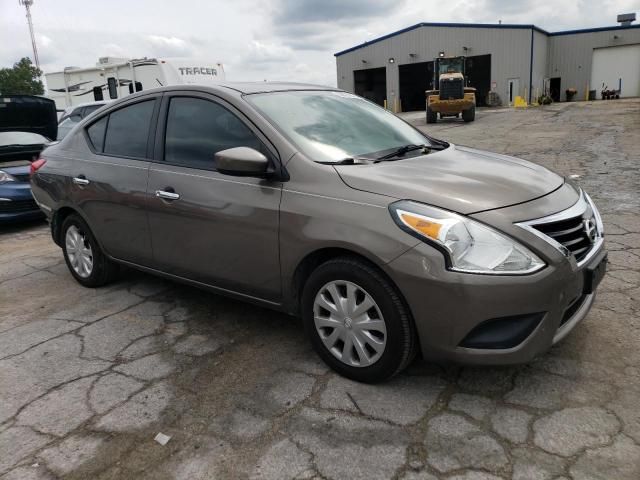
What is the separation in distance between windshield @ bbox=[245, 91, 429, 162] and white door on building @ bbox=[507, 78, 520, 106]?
32667 mm

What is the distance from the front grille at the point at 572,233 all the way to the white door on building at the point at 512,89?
110 ft

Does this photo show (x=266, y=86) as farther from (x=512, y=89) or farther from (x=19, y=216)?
(x=512, y=89)

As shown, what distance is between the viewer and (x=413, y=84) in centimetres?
4022

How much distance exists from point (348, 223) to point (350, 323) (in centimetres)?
52

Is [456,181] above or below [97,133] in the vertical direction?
below

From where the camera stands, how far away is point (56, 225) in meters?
4.67

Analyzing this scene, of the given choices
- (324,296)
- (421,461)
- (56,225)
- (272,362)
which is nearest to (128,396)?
(272,362)

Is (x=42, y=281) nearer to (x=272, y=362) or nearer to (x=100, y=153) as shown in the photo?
(x=100, y=153)

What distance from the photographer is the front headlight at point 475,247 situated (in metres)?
2.33

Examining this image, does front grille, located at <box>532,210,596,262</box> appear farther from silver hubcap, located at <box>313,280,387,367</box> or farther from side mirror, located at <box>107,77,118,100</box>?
side mirror, located at <box>107,77,118,100</box>

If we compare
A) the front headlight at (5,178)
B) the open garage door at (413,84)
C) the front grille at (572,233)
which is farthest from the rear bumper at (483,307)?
the open garage door at (413,84)

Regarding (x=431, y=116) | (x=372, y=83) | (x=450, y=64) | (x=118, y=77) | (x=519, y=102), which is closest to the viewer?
(x=118, y=77)

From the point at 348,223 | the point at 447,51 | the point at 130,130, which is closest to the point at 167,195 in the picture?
the point at 130,130

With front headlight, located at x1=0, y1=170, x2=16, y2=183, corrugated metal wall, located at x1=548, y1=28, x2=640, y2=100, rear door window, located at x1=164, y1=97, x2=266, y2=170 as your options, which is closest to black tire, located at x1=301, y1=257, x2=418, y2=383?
rear door window, located at x1=164, y1=97, x2=266, y2=170
